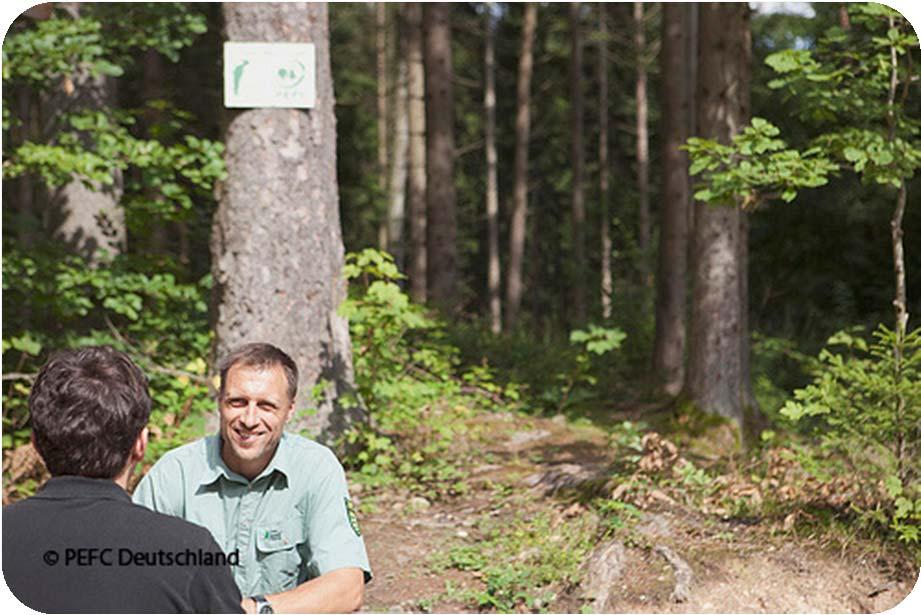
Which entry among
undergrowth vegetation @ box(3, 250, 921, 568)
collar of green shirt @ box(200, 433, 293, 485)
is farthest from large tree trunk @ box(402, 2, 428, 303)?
collar of green shirt @ box(200, 433, 293, 485)

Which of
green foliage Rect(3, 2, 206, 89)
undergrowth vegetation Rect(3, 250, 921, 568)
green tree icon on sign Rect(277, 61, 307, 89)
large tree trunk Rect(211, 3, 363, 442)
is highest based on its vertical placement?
green foliage Rect(3, 2, 206, 89)

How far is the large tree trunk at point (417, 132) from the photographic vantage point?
1591 centimetres

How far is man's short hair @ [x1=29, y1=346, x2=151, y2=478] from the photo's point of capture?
8.16ft

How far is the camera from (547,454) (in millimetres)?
7715

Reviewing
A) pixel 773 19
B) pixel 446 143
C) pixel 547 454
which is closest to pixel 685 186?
pixel 446 143

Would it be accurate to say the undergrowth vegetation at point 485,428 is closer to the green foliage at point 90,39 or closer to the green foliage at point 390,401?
the green foliage at point 390,401

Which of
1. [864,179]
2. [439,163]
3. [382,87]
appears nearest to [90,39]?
[864,179]

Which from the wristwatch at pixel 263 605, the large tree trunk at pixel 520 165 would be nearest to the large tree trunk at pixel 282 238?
the wristwatch at pixel 263 605

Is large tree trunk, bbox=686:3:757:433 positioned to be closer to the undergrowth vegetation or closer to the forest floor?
the undergrowth vegetation

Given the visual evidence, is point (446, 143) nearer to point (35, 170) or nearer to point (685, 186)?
point (685, 186)

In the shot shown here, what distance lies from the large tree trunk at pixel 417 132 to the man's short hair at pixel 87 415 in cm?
1184

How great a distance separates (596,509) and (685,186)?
246 inches

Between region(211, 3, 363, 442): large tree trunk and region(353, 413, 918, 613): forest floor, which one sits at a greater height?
region(211, 3, 363, 442): large tree trunk

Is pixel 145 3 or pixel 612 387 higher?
pixel 145 3
